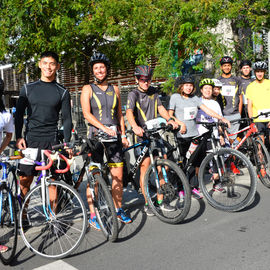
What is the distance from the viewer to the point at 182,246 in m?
3.66

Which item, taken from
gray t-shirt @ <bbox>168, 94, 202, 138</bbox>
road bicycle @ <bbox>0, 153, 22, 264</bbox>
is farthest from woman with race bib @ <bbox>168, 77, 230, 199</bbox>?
road bicycle @ <bbox>0, 153, 22, 264</bbox>

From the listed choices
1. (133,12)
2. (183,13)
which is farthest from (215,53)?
(133,12)

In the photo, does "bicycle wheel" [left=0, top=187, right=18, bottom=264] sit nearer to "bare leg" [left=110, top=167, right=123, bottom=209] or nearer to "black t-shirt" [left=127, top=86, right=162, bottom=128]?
"bare leg" [left=110, top=167, right=123, bottom=209]

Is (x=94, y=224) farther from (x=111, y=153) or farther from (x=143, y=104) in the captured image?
(x=143, y=104)

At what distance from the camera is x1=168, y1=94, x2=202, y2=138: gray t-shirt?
16.9ft

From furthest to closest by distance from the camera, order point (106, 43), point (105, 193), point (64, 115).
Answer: point (106, 43) < point (64, 115) < point (105, 193)

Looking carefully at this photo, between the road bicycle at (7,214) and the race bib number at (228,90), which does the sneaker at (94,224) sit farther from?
the race bib number at (228,90)

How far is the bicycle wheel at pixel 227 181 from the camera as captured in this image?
14.6 feet

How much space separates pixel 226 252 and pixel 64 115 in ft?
7.34

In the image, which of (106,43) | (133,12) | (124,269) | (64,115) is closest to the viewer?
(124,269)

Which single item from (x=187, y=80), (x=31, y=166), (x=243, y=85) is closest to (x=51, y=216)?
(x=31, y=166)

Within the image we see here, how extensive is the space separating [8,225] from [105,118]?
159cm

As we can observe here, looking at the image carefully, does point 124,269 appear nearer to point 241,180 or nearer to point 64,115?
point 64,115

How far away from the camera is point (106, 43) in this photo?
13.6 m
